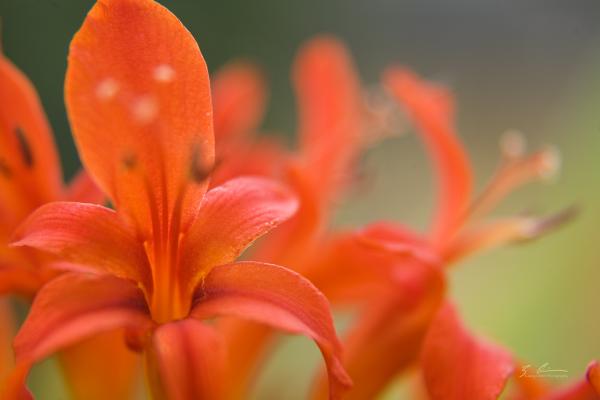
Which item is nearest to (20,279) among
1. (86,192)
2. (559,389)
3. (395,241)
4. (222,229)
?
(86,192)

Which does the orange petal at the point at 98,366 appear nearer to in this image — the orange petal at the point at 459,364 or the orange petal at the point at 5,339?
the orange petal at the point at 5,339

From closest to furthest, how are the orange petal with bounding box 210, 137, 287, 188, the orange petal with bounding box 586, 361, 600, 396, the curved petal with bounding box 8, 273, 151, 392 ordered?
1. the curved petal with bounding box 8, 273, 151, 392
2. the orange petal with bounding box 586, 361, 600, 396
3. the orange petal with bounding box 210, 137, 287, 188

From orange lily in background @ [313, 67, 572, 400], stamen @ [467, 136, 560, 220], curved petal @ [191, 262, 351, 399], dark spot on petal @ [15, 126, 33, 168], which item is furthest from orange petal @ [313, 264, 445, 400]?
dark spot on petal @ [15, 126, 33, 168]

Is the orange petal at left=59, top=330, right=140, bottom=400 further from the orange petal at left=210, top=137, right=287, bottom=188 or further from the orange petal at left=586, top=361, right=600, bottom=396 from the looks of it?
the orange petal at left=586, top=361, right=600, bottom=396

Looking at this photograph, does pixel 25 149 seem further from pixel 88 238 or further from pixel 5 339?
pixel 5 339

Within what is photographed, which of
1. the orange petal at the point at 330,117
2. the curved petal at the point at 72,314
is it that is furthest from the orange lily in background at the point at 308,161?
the curved petal at the point at 72,314

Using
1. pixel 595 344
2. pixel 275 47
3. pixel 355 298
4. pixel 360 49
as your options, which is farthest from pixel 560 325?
pixel 360 49
